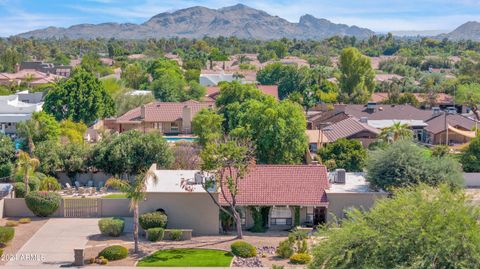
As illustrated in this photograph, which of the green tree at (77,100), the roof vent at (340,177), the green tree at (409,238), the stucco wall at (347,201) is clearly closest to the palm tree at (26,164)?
the stucco wall at (347,201)

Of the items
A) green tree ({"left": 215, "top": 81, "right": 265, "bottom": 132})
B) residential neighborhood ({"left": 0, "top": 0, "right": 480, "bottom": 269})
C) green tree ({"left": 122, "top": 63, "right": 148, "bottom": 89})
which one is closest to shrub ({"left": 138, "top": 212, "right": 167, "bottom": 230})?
residential neighborhood ({"left": 0, "top": 0, "right": 480, "bottom": 269})

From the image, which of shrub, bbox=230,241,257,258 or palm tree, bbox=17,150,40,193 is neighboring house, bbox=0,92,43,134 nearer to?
palm tree, bbox=17,150,40,193

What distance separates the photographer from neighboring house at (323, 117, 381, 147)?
58.0 meters

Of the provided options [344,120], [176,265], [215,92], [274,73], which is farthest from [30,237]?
[274,73]

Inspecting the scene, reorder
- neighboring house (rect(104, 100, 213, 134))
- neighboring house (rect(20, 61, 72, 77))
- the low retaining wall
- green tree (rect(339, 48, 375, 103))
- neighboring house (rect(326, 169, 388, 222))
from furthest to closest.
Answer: neighboring house (rect(20, 61, 72, 77)) → green tree (rect(339, 48, 375, 103)) → neighboring house (rect(104, 100, 213, 134)) → the low retaining wall → neighboring house (rect(326, 169, 388, 222))

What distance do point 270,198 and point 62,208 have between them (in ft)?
41.1

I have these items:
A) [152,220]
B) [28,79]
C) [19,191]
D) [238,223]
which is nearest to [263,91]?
[28,79]

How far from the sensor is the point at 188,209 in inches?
1438

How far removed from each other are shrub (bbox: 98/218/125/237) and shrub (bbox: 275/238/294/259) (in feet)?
29.0

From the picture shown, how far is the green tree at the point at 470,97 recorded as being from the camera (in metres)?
83.6

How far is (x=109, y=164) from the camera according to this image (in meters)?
47.1

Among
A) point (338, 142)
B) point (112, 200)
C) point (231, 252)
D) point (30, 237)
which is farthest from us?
point (338, 142)

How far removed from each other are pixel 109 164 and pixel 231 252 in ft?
55.9

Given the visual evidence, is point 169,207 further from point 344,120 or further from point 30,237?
point 344,120
